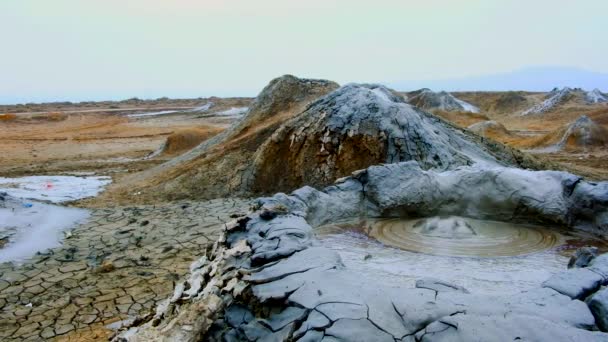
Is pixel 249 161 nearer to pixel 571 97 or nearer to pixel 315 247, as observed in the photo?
pixel 315 247

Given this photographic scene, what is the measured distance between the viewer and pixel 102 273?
5.02 metres

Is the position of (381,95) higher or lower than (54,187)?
higher

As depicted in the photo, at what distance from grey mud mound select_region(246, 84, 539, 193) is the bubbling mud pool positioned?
3150mm

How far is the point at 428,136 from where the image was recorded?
7262 millimetres

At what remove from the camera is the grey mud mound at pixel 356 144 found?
23.5ft

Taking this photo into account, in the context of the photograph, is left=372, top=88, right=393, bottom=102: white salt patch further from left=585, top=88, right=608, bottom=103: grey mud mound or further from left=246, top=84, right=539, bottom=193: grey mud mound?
left=585, top=88, right=608, bottom=103: grey mud mound

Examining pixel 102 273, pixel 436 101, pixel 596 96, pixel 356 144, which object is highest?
pixel 596 96

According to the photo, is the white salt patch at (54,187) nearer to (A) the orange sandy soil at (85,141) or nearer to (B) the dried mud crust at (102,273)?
(A) the orange sandy soil at (85,141)

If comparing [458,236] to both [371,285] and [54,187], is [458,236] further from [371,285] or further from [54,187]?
[54,187]

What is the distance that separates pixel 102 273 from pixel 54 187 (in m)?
5.56

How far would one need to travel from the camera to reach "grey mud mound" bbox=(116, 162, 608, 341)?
1900 mm

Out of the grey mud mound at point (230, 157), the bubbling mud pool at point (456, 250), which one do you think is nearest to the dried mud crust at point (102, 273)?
the grey mud mound at point (230, 157)

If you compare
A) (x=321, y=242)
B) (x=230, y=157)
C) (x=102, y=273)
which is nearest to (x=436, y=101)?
(x=230, y=157)

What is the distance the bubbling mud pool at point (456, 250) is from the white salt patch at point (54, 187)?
22.1ft
